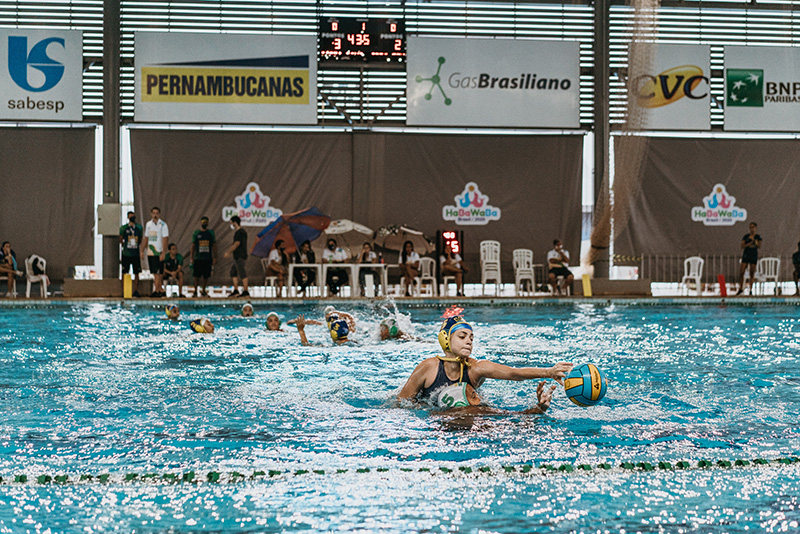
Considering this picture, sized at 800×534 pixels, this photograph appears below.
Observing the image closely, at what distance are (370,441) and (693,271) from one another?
1410 cm

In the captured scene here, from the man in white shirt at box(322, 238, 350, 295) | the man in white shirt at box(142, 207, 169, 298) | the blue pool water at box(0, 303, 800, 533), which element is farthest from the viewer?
the man in white shirt at box(322, 238, 350, 295)

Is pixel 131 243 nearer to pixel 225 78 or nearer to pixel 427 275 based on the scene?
pixel 225 78

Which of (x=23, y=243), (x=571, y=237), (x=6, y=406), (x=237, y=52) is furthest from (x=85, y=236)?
(x=6, y=406)

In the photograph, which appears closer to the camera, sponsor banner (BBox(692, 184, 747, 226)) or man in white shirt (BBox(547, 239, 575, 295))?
man in white shirt (BBox(547, 239, 575, 295))

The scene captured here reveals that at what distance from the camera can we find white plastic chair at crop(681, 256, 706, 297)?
16.1 metres

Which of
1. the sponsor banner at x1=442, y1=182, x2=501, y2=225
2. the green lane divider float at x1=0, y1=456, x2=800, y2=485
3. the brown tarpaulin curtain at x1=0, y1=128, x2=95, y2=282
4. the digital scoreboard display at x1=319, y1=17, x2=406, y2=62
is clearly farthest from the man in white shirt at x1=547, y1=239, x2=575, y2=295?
the green lane divider float at x1=0, y1=456, x2=800, y2=485

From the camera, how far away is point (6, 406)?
5293mm

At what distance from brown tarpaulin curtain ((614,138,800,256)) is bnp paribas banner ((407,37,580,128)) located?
7.95 ft

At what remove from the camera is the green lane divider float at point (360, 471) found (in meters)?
3.51

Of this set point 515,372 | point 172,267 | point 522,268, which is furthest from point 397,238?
point 515,372

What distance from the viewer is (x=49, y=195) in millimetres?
16641

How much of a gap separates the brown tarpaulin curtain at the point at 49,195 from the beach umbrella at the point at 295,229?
4.05m

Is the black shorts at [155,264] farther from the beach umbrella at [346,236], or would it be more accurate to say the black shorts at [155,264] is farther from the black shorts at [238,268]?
the beach umbrella at [346,236]

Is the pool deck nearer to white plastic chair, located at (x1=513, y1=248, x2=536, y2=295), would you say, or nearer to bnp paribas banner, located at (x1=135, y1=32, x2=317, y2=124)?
white plastic chair, located at (x1=513, y1=248, x2=536, y2=295)
